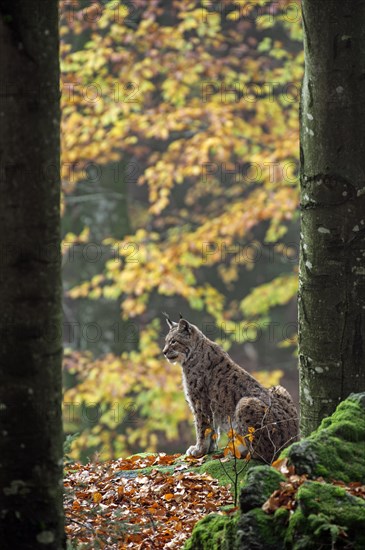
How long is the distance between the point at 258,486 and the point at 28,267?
1.59 meters

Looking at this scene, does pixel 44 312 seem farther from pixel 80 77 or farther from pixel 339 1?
pixel 80 77

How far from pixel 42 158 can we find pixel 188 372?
4.58 metres

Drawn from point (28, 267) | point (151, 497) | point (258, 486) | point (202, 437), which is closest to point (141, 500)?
point (151, 497)

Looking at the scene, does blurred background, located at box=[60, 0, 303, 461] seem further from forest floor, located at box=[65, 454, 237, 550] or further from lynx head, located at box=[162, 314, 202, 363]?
forest floor, located at box=[65, 454, 237, 550]

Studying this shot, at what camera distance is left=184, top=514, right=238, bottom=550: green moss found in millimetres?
4652

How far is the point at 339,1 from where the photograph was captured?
20.8 feet

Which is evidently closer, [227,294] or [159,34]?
[159,34]

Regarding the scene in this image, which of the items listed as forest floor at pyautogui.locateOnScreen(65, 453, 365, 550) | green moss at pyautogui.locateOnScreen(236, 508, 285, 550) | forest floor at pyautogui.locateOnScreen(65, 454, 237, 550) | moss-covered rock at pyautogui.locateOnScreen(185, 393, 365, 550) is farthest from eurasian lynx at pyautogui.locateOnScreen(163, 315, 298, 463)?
green moss at pyautogui.locateOnScreen(236, 508, 285, 550)

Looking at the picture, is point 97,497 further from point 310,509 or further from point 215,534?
point 310,509

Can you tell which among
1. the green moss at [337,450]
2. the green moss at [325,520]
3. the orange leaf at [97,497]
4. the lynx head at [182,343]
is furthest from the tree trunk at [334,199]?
the lynx head at [182,343]

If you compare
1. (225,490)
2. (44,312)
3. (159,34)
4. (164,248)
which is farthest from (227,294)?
(44,312)

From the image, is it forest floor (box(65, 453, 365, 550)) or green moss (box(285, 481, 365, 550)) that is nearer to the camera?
green moss (box(285, 481, 365, 550))

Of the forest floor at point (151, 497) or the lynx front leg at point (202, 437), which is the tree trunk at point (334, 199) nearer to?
the forest floor at point (151, 497)

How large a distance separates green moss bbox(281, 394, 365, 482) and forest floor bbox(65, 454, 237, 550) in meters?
0.84
